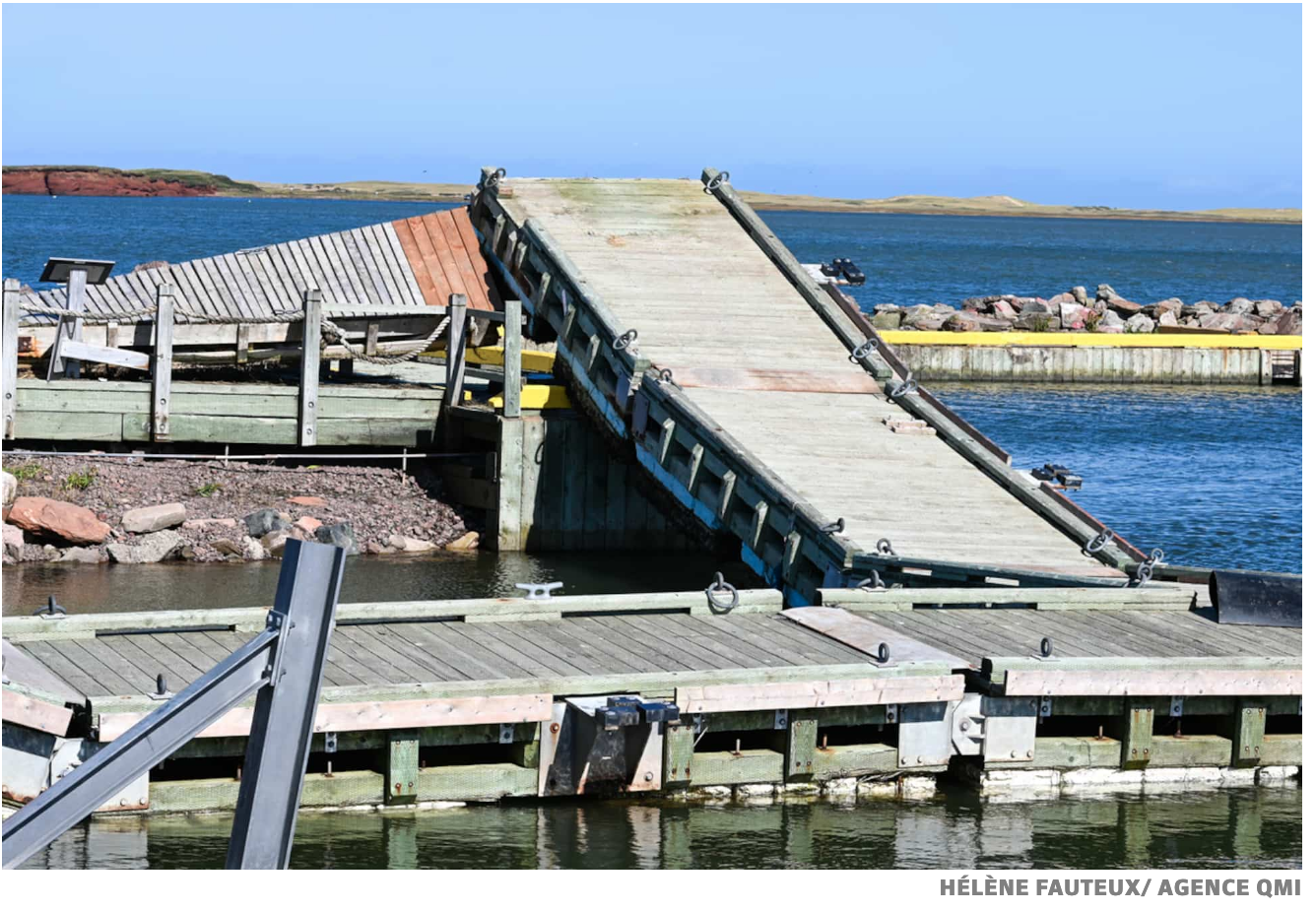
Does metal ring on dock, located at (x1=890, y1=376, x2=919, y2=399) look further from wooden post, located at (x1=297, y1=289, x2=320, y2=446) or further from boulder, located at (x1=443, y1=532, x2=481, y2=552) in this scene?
wooden post, located at (x1=297, y1=289, x2=320, y2=446)

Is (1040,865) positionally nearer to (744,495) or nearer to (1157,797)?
(1157,797)

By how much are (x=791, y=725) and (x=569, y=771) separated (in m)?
1.45

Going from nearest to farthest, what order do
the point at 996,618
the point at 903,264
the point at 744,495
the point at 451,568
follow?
the point at 996,618
the point at 744,495
the point at 451,568
the point at 903,264

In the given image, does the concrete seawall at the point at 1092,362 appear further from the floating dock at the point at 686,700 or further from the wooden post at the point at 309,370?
the floating dock at the point at 686,700

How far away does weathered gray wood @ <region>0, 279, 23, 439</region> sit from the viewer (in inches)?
839

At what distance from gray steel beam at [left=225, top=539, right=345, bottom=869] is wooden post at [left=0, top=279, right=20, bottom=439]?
15438 mm

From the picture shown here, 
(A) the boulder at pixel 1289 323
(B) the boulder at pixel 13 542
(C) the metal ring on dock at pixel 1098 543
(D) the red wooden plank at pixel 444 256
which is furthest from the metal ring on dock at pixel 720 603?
(A) the boulder at pixel 1289 323

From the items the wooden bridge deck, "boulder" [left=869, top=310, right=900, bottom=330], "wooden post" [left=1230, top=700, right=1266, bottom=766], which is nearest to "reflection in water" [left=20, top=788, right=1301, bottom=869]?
"wooden post" [left=1230, top=700, right=1266, bottom=766]

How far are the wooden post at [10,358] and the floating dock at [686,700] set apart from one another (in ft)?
31.5

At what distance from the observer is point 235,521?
840 inches

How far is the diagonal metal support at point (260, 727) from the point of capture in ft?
21.8

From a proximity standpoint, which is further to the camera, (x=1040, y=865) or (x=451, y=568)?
(x=451, y=568)

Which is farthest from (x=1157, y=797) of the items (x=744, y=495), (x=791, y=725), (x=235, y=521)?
(x=235, y=521)

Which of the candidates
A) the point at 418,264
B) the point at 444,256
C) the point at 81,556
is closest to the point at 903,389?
the point at 444,256
